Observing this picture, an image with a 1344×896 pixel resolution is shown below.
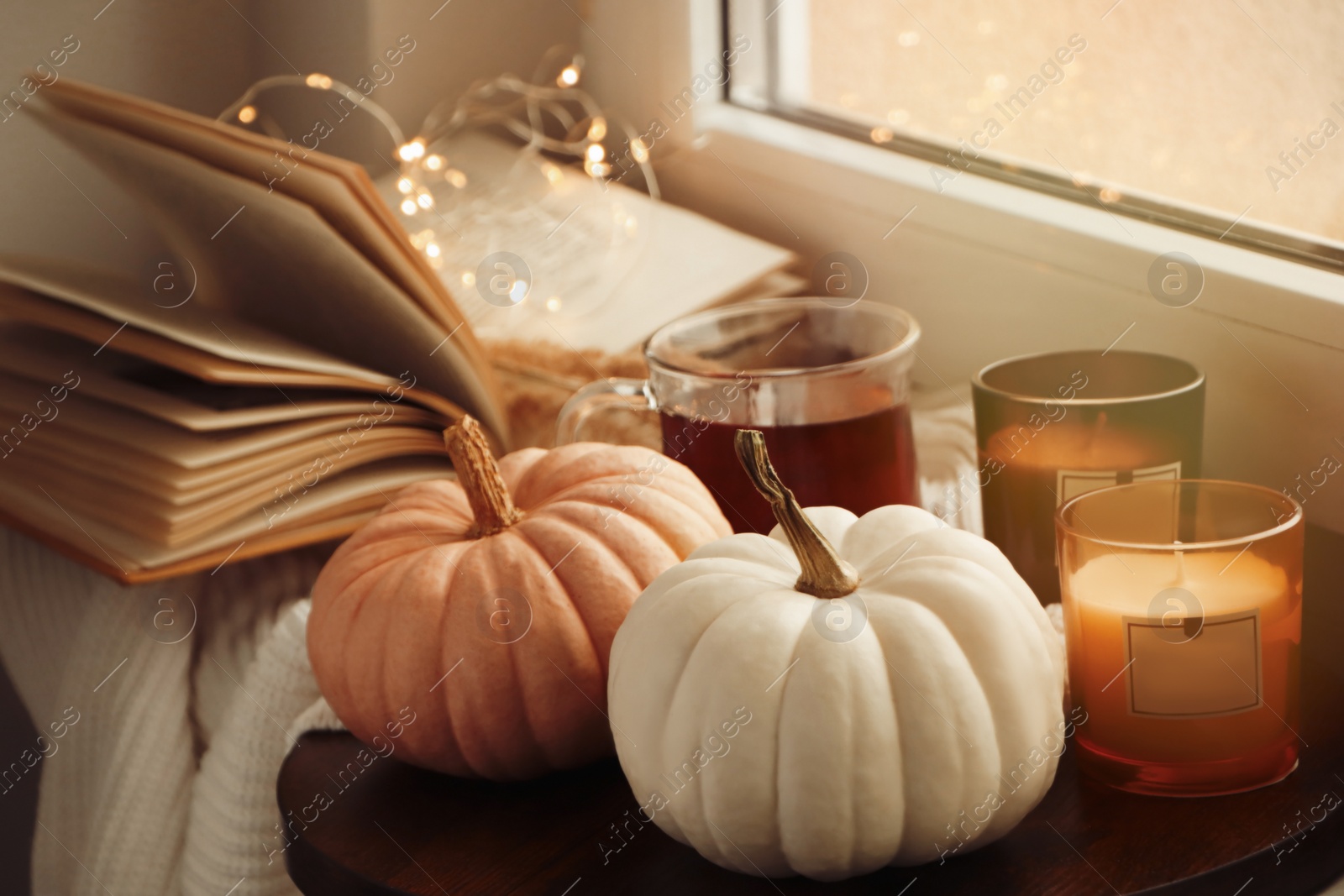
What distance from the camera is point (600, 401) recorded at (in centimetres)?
72

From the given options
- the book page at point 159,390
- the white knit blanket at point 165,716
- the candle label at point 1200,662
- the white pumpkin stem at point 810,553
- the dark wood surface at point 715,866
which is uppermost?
the white pumpkin stem at point 810,553

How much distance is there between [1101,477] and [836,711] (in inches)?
10.0

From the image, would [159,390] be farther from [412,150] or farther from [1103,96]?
[1103,96]

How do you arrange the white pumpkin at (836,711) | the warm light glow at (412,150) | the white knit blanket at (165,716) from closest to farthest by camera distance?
the white pumpkin at (836,711), the white knit blanket at (165,716), the warm light glow at (412,150)

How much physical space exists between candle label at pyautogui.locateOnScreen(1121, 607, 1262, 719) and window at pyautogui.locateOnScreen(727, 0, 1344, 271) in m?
0.30

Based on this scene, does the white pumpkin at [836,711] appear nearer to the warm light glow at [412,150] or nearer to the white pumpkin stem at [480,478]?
the white pumpkin stem at [480,478]

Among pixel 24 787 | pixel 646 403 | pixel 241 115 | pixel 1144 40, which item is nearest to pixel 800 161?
pixel 1144 40

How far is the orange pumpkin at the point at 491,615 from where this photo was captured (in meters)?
0.54

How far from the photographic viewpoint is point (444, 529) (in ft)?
2.02

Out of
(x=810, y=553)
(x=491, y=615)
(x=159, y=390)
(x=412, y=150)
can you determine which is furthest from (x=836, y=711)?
(x=412, y=150)

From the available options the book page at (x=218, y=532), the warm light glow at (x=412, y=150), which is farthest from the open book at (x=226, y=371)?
the warm light glow at (x=412, y=150)

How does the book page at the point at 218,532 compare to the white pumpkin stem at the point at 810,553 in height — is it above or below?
below

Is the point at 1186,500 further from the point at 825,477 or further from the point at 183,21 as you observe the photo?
the point at 183,21

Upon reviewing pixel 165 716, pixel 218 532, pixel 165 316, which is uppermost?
pixel 165 316
